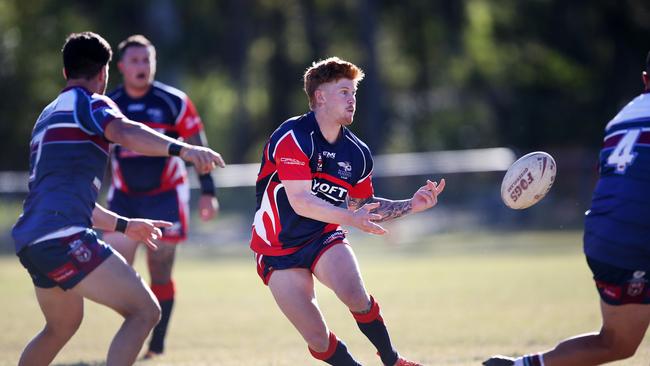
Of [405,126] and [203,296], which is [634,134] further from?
[405,126]

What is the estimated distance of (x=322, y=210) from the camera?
5.71 meters

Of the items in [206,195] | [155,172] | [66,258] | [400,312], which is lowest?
[400,312]

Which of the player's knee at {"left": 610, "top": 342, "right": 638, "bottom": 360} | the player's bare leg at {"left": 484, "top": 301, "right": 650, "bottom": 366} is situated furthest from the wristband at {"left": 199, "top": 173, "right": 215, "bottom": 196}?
the player's knee at {"left": 610, "top": 342, "right": 638, "bottom": 360}

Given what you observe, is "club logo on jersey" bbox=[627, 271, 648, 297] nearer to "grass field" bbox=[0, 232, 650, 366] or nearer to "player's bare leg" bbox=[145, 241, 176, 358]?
"grass field" bbox=[0, 232, 650, 366]

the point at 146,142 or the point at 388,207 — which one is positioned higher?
the point at 146,142

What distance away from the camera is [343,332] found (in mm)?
9219

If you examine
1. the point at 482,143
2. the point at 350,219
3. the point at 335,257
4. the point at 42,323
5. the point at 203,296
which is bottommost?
the point at 482,143

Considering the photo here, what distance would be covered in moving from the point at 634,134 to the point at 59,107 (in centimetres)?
313

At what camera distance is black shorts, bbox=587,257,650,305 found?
5.17m

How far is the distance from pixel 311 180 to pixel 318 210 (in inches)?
9.7

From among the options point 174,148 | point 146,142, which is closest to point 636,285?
point 174,148

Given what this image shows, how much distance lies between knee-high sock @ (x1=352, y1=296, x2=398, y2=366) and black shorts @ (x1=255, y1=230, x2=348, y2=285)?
42 cm

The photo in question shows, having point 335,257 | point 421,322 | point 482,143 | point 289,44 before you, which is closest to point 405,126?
point 482,143

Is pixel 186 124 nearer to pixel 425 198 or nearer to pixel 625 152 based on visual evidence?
pixel 425 198
